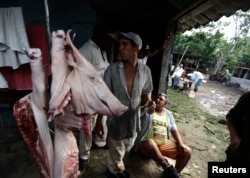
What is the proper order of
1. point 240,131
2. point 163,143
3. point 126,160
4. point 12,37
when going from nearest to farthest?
point 12,37 < point 240,131 < point 163,143 < point 126,160

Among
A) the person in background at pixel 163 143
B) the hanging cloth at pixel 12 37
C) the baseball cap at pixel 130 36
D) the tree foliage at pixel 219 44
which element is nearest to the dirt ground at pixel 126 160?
the person in background at pixel 163 143

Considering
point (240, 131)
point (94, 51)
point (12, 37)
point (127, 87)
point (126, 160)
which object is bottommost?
point (126, 160)

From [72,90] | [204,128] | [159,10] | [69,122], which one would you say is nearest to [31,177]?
[69,122]

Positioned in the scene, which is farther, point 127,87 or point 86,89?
point 127,87

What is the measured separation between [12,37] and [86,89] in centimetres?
148

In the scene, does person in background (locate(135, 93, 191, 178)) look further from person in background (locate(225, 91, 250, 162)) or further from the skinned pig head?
the skinned pig head

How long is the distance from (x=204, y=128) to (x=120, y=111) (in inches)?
232

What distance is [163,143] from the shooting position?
3.43 meters

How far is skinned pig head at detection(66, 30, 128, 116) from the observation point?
3.64 feet

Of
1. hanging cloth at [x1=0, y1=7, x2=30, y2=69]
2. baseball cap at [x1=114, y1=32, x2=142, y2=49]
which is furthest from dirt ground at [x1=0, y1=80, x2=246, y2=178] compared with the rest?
baseball cap at [x1=114, y1=32, x2=142, y2=49]

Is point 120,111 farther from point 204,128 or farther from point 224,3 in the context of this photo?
point 204,128

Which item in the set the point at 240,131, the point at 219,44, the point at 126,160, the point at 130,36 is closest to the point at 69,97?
the point at 130,36

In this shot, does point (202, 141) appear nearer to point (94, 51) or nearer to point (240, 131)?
point (240, 131)

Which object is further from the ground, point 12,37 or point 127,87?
point 12,37
